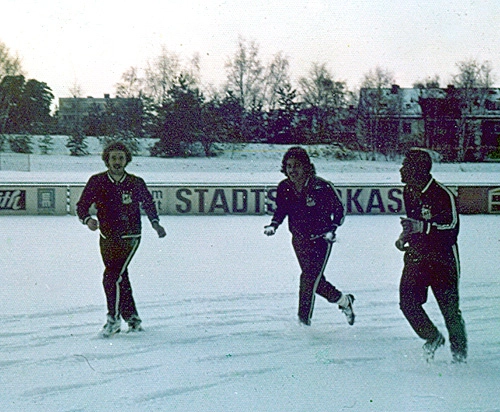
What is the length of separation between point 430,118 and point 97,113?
8931 millimetres

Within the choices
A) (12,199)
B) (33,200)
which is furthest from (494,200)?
(12,199)

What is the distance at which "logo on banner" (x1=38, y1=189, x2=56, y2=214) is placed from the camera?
17.2m

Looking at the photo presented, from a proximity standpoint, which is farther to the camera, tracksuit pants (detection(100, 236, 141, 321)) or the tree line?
the tree line

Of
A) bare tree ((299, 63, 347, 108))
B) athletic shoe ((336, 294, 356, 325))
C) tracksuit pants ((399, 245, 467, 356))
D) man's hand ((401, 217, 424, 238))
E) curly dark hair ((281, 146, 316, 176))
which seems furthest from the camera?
bare tree ((299, 63, 347, 108))

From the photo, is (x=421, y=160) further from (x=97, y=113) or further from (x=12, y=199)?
(x=97, y=113)

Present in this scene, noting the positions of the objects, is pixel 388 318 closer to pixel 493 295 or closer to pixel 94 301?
pixel 493 295

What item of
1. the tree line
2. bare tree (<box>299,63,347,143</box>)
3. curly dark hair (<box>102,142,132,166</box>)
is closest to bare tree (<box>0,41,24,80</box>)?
the tree line

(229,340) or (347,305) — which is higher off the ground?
(347,305)

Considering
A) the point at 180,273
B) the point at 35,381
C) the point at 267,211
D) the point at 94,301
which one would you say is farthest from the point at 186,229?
the point at 35,381

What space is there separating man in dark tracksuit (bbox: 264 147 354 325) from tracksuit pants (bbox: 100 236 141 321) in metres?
1.11

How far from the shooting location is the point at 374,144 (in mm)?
19188

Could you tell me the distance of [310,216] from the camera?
216 inches

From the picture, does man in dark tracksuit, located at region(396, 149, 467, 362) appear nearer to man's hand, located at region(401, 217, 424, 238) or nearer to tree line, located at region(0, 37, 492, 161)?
man's hand, located at region(401, 217, 424, 238)

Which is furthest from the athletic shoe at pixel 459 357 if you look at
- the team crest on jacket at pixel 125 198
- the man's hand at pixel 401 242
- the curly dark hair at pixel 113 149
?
the curly dark hair at pixel 113 149
